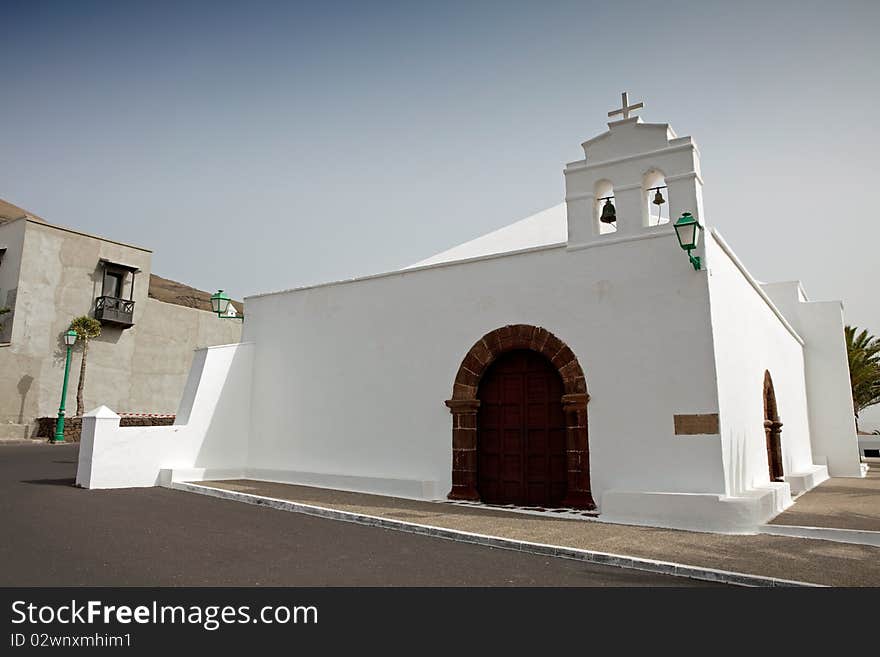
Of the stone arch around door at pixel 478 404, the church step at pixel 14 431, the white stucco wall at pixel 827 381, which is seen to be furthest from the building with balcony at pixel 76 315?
the white stucco wall at pixel 827 381

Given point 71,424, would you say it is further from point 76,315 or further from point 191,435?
point 191,435

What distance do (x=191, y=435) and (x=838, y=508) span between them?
31.6 ft

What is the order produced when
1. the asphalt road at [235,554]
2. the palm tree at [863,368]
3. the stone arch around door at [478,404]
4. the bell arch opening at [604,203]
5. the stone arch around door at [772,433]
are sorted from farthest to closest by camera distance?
the palm tree at [863,368], the stone arch around door at [772,433], the bell arch opening at [604,203], the stone arch around door at [478,404], the asphalt road at [235,554]

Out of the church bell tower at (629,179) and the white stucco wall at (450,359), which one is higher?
the church bell tower at (629,179)

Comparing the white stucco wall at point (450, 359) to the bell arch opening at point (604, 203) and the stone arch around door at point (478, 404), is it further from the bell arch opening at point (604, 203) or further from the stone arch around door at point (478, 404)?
the bell arch opening at point (604, 203)

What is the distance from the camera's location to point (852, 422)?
1402cm

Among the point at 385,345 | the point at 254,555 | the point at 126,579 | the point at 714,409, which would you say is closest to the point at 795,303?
the point at 714,409

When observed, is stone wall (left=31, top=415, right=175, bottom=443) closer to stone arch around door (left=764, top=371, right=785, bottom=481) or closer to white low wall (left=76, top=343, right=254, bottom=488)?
white low wall (left=76, top=343, right=254, bottom=488)

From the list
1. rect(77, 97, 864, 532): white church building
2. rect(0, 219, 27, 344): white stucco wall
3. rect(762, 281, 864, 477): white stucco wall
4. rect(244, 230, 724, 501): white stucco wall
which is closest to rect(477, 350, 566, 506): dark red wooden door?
rect(77, 97, 864, 532): white church building

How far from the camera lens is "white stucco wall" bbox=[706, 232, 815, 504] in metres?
7.13

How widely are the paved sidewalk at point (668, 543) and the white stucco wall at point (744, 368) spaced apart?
4.16ft

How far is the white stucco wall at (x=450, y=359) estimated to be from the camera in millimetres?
7086

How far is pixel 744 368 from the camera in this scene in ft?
27.4
